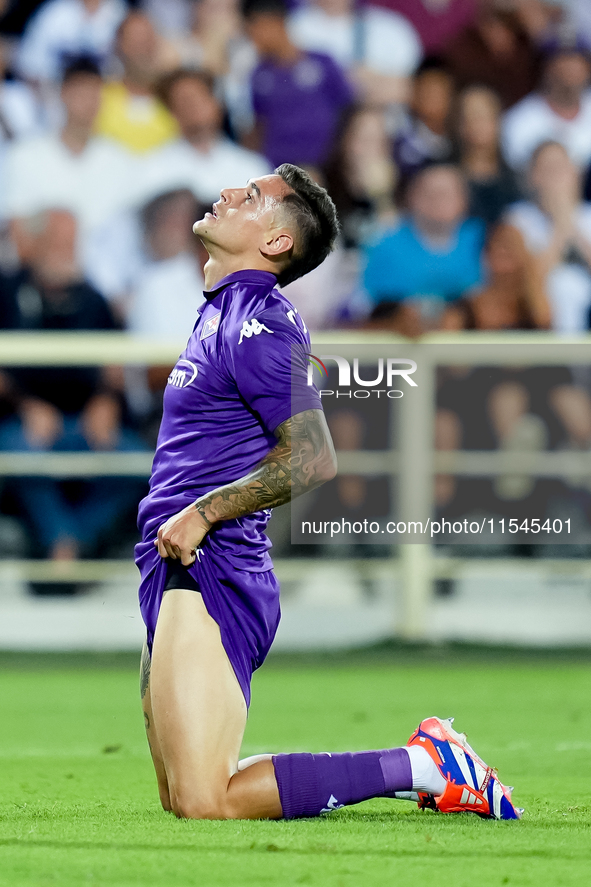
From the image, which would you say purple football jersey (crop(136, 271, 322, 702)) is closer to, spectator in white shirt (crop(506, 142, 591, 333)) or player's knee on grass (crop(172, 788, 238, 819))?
player's knee on grass (crop(172, 788, 238, 819))

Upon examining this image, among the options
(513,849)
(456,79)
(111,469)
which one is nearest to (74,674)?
(111,469)

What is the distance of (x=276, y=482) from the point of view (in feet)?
12.0

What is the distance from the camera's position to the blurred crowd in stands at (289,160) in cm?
891

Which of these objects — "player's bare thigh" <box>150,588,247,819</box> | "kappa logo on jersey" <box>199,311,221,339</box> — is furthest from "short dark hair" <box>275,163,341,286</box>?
"player's bare thigh" <box>150,588,247,819</box>

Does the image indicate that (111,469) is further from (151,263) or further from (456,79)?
(456,79)

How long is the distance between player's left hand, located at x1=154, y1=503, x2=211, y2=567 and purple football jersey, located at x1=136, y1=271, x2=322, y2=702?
89mm

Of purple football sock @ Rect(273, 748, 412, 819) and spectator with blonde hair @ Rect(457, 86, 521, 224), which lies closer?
purple football sock @ Rect(273, 748, 412, 819)

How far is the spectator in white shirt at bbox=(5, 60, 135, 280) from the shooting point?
9.38m

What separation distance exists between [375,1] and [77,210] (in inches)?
117

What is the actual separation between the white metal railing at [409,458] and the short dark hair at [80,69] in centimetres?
230

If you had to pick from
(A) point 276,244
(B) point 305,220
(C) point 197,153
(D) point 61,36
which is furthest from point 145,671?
(D) point 61,36

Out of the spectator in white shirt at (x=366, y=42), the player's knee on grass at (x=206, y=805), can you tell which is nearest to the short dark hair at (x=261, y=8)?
the spectator in white shirt at (x=366, y=42)

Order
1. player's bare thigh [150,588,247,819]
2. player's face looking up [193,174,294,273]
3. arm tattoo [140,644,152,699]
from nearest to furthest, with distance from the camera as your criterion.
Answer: player's bare thigh [150,588,247,819] < arm tattoo [140,644,152,699] < player's face looking up [193,174,294,273]

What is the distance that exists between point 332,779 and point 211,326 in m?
1.35
